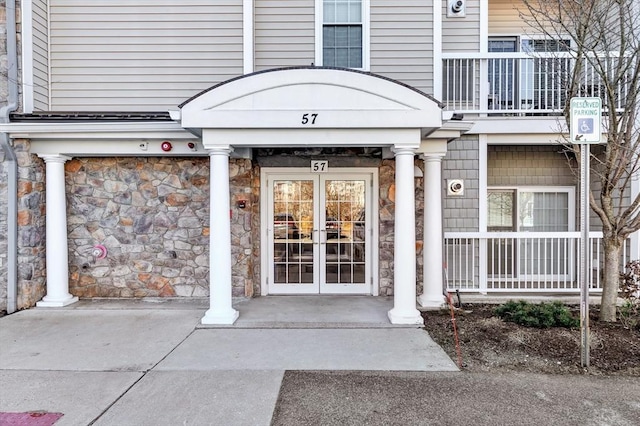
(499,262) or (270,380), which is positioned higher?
(499,262)

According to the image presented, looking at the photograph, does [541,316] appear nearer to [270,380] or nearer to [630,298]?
[630,298]

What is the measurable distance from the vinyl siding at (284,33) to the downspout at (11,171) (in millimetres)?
3834

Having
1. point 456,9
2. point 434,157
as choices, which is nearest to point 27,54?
point 434,157

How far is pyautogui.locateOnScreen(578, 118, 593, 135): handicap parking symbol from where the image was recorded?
13.2 ft

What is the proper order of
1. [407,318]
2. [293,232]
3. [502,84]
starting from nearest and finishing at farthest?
[407,318]
[293,232]
[502,84]

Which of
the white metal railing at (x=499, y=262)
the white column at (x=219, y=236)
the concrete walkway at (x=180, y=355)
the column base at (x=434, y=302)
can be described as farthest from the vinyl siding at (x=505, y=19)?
the white column at (x=219, y=236)

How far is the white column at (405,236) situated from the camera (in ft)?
17.6

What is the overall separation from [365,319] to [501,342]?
6.03 ft

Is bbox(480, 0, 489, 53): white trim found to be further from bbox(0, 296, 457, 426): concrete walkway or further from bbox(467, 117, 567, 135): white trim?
bbox(0, 296, 457, 426): concrete walkway

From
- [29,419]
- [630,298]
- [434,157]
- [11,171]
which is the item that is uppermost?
[434,157]

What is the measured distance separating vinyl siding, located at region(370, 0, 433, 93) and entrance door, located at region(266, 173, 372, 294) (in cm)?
202

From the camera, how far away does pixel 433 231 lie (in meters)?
6.24

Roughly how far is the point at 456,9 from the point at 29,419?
8.41 meters

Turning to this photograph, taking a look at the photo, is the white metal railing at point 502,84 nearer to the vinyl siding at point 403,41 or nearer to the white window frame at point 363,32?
the vinyl siding at point 403,41
